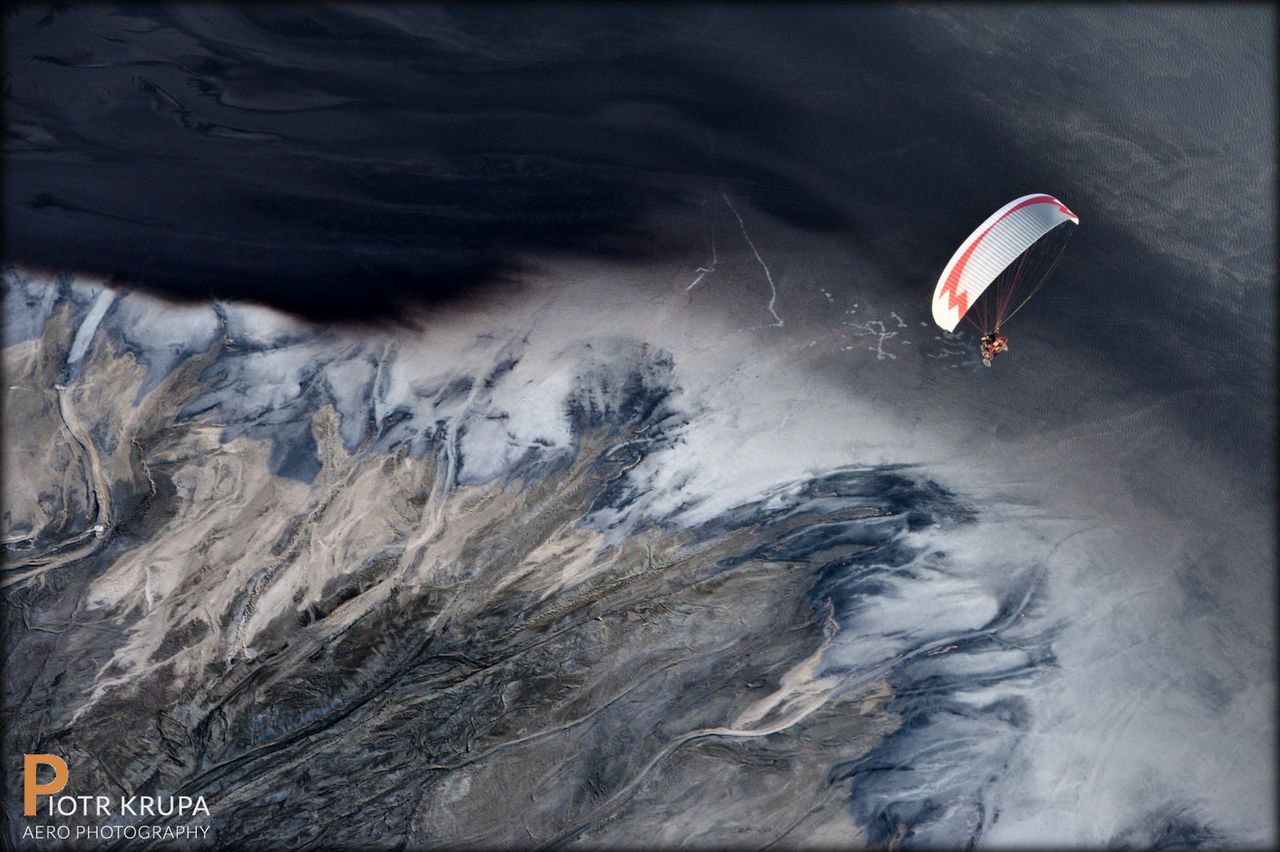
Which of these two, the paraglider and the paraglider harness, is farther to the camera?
the paraglider harness

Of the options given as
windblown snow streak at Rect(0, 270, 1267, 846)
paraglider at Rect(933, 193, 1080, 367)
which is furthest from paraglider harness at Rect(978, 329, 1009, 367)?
windblown snow streak at Rect(0, 270, 1267, 846)

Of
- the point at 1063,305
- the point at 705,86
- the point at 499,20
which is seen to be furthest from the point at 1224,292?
the point at 499,20

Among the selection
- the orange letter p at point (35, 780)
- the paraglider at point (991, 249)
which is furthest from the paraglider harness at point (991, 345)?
the orange letter p at point (35, 780)

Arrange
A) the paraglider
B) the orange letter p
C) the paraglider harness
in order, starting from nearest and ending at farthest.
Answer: the paraglider → the orange letter p → the paraglider harness

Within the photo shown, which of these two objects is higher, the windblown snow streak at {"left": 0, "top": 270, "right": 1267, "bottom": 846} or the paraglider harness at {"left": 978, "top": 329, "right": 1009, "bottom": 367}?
the paraglider harness at {"left": 978, "top": 329, "right": 1009, "bottom": 367}

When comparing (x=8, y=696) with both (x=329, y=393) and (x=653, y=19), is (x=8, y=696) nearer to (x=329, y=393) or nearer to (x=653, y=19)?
(x=329, y=393)

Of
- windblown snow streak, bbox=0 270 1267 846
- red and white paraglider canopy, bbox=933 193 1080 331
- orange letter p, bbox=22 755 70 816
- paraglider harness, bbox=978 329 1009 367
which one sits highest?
red and white paraglider canopy, bbox=933 193 1080 331

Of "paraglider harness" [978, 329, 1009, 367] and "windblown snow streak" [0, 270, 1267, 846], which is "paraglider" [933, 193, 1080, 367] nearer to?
"paraglider harness" [978, 329, 1009, 367]

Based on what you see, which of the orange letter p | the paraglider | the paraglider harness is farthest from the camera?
the paraglider harness
